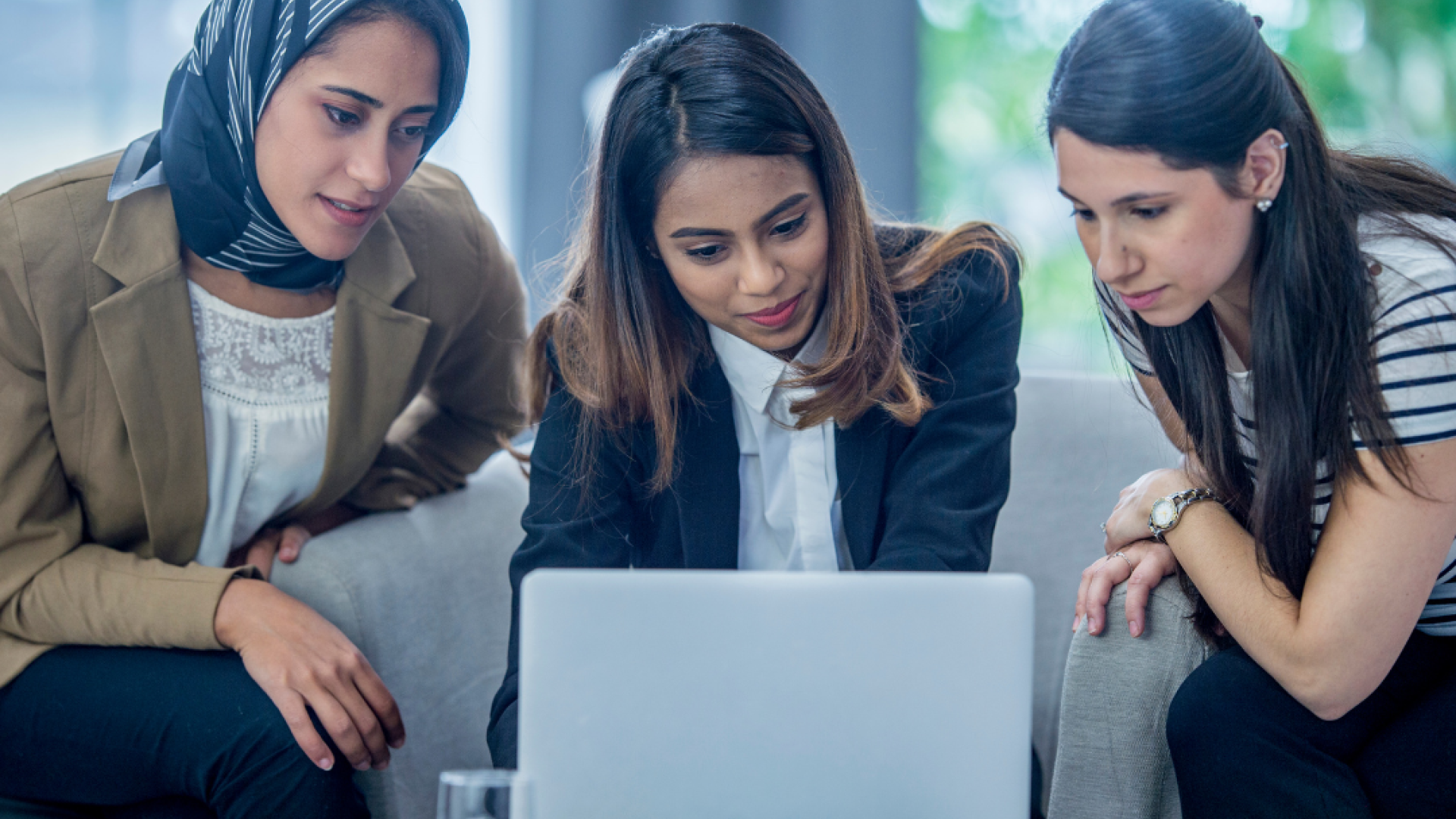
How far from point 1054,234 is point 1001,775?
6.86ft

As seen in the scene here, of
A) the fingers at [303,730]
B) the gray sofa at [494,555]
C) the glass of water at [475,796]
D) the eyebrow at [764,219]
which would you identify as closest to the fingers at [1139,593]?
the gray sofa at [494,555]

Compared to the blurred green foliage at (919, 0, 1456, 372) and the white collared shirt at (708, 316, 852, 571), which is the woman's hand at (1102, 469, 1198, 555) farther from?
the blurred green foliage at (919, 0, 1456, 372)

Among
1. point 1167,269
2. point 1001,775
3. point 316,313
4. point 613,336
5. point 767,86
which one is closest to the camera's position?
point 1001,775

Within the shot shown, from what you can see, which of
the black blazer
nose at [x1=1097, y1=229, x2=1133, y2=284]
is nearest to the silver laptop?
nose at [x1=1097, y1=229, x2=1133, y2=284]

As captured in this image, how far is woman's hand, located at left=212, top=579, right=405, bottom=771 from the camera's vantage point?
113 cm

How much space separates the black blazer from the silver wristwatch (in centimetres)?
17

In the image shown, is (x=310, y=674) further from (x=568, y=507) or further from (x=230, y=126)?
(x=230, y=126)

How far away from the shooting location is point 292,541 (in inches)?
53.7

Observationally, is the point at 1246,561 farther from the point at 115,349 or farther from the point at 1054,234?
the point at 1054,234

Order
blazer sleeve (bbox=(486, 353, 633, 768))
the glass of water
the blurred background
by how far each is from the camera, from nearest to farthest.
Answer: the glass of water → blazer sleeve (bbox=(486, 353, 633, 768)) → the blurred background

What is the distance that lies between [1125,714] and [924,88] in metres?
1.76

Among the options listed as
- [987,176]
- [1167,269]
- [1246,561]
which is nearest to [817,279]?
[1167,269]

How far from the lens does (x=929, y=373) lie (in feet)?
4.09

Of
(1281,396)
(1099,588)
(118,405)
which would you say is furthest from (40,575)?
(1281,396)
